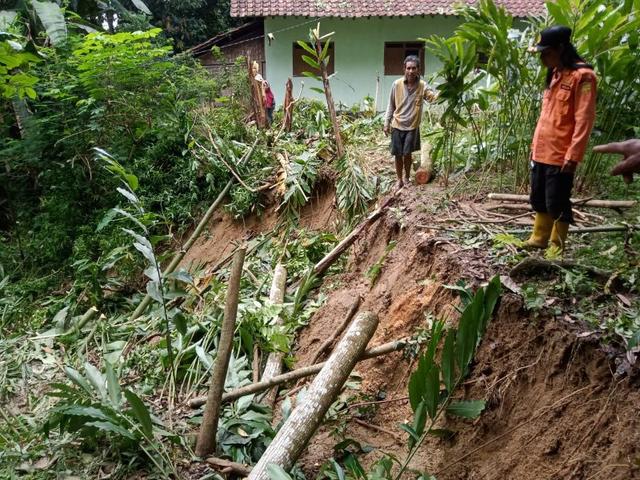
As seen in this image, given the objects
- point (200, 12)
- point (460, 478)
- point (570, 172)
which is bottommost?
point (460, 478)

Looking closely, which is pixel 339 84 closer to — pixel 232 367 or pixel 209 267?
pixel 209 267

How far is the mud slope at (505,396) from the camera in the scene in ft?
8.17

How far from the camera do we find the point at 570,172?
345 centimetres

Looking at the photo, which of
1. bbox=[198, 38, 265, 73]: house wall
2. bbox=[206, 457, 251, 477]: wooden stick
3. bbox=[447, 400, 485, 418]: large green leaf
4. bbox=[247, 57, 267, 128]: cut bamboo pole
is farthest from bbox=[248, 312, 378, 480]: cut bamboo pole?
bbox=[198, 38, 265, 73]: house wall

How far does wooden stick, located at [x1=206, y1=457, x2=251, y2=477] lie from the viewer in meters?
3.40

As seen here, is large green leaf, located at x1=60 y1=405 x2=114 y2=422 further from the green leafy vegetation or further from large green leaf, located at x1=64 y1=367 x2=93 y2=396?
the green leafy vegetation

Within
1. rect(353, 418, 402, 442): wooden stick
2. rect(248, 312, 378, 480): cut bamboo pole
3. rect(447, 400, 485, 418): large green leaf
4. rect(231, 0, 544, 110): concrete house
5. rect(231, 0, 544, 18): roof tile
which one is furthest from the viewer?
rect(231, 0, 544, 110): concrete house

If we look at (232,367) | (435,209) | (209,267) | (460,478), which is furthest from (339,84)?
(460,478)

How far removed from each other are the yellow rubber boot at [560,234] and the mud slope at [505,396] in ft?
1.61

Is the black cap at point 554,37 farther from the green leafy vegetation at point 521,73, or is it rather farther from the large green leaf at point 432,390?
the large green leaf at point 432,390

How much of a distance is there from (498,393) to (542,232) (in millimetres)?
1357

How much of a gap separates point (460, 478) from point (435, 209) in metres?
2.74

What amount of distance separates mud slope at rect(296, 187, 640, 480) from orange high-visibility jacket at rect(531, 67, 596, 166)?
89cm

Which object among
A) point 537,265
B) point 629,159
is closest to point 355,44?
point 537,265
